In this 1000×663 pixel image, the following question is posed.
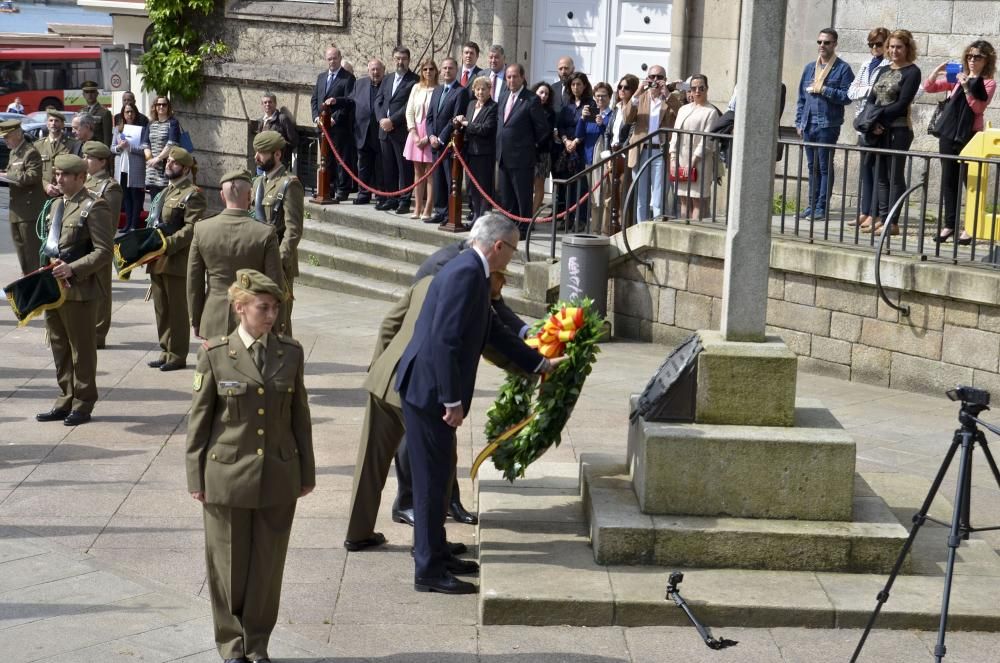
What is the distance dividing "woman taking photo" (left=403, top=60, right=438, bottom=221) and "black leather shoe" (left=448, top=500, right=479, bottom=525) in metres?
8.60

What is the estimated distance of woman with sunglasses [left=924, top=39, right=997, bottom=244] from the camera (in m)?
12.1

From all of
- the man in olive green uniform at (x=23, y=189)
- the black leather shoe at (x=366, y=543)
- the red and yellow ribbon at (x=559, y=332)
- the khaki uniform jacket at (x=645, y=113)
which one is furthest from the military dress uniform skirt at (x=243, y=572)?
the man in olive green uniform at (x=23, y=189)

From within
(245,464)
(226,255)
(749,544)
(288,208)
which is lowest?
(749,544)

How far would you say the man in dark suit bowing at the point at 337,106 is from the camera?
58.8 ft

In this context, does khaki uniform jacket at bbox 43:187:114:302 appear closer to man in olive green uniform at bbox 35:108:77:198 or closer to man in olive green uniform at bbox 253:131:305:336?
man in olive green uniform at bbox 253:131:305:336

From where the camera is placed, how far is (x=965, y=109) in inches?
480

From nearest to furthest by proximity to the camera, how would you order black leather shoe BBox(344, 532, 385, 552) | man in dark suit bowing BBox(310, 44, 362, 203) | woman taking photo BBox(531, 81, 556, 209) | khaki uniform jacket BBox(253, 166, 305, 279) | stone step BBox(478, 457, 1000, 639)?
stone step BBox(478, 457, 1000, 639)
black leather shoe BBox(344, 532, 385, 552)
khaki uniform jacket BBox(253, 166, 305, 279)
woman taking photo BBox(531, 81, 556, 209)
man in dark suit bowing BBox(310, 44, 362, 203)

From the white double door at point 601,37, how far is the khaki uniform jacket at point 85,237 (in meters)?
8.60

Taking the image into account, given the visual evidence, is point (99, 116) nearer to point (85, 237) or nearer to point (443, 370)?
point (85, 237)

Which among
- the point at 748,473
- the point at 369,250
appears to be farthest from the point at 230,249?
the point at 369,250

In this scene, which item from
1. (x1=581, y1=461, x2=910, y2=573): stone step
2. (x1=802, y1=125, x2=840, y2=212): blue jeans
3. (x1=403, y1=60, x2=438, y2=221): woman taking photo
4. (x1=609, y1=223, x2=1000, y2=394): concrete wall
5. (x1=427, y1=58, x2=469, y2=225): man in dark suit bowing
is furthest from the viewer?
(x1=403, y1=60, x2=438, y2=221): woman taking photo

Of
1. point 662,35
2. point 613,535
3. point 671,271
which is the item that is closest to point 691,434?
point 613,535

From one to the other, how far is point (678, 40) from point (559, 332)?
33.0 feet

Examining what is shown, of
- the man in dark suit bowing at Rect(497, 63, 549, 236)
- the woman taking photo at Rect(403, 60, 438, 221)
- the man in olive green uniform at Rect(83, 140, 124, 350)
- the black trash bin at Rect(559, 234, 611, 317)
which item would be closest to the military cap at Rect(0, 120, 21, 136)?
the man in olive green uniform at Rect(83, 140, 124, 350)
